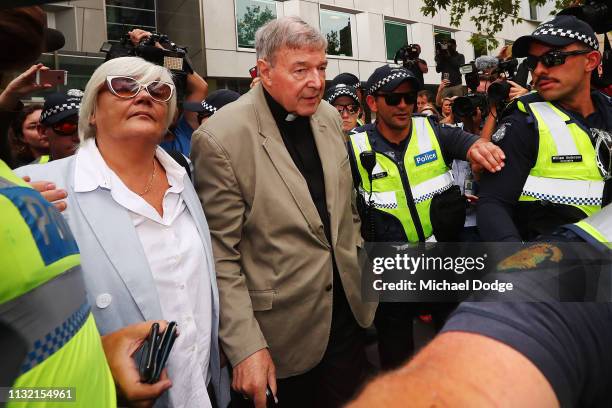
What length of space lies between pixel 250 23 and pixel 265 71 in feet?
43.4

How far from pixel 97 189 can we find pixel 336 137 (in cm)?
115

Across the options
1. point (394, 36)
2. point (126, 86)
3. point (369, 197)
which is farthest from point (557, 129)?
point (394, 36)

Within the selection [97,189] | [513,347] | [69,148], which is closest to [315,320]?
[97,189]

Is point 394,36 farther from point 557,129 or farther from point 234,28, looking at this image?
point 557,129

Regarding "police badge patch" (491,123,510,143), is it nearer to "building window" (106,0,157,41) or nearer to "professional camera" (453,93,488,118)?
"professional camera" (453,93,488,118)

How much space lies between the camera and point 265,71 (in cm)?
228

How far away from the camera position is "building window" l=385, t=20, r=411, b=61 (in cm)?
1788

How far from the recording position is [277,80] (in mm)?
2227

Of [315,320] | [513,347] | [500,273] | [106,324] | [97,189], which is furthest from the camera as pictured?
[315,320]

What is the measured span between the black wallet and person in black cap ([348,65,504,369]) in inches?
56.7

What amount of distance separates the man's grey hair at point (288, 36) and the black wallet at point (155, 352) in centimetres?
130

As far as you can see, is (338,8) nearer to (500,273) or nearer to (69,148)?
(69,148)

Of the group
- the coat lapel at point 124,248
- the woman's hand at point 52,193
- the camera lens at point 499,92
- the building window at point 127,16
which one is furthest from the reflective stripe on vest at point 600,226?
the building window at point 127,16

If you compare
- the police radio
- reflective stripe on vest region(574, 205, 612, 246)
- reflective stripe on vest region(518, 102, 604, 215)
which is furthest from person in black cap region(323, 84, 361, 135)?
reflective stripe on vest region(574, 205, 612, 246)
